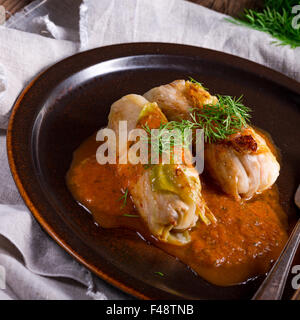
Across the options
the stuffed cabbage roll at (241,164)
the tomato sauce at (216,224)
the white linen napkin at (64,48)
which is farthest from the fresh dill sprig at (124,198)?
the stuffed cabbage roll at (241,164)

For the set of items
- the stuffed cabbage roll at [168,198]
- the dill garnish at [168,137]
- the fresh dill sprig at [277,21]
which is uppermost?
the fresh dill sprig at [277,21]

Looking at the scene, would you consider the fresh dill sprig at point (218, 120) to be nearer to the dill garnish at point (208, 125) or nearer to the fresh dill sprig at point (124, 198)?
the dill garnish at point (208, 125)

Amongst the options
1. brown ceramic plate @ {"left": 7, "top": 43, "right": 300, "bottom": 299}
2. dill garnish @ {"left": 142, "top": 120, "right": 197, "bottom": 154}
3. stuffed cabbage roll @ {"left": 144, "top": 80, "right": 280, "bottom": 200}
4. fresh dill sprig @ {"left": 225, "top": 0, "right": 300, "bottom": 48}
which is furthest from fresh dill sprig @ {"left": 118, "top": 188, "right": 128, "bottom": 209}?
fresh dill sprig @ {"left": 225, "top": 0, "right": 300, "bottom": 48}

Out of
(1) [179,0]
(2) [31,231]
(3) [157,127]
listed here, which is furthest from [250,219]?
(1) [179,0]

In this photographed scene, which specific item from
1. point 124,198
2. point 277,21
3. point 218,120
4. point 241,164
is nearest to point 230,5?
point 277,21

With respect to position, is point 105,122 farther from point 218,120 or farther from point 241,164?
point 241,164

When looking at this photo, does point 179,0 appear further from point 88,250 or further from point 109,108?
point 88,250
